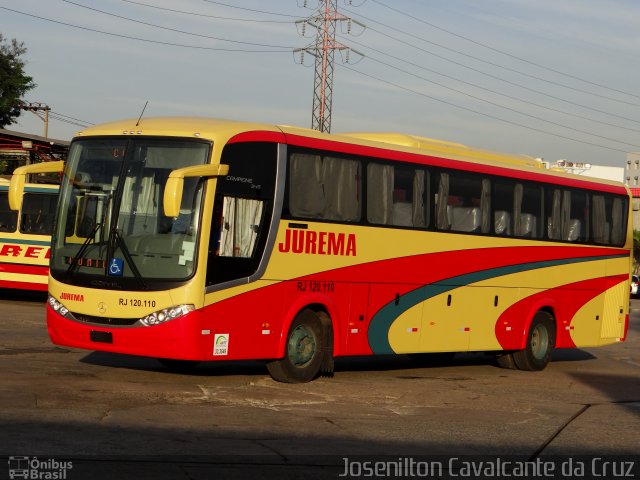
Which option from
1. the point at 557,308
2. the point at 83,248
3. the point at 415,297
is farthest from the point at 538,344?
the point at 83,248

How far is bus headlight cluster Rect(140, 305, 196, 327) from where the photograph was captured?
13.9m

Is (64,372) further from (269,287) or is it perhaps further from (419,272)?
(419,272)

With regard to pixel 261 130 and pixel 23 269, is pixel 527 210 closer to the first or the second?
pixel 261 130

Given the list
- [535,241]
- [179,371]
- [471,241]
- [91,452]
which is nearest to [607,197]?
[535,241]

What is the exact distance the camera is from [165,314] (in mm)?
13953

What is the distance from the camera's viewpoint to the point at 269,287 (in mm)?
15062

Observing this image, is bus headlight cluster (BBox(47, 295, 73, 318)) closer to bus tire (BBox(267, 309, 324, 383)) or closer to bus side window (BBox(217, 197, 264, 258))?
bus side window (BBox(217, 197, 264, 258))

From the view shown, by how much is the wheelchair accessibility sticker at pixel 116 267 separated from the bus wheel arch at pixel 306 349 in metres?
2.41

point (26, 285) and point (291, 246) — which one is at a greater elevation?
point (291, 246)

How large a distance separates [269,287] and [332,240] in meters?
1.41

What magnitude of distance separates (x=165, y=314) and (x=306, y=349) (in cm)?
248

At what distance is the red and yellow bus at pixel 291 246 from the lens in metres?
14.0

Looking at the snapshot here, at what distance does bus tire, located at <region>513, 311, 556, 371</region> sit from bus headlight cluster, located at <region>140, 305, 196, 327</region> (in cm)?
817

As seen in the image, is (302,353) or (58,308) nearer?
(58,308)
